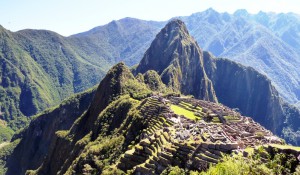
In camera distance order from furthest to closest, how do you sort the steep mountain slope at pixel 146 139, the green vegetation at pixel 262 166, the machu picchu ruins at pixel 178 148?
the steep mountain slope at pixel 146 139, the machu picchu ruins at pixel 178 148, the green vegetation at pixel 262 166

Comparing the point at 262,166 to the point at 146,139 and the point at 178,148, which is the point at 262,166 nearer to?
the point at 178,148

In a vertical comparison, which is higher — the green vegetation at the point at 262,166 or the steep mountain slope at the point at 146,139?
the green vegetation at the point at 262,166

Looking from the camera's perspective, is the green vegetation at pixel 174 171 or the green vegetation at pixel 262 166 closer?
the green vegetation at pixel 262 166

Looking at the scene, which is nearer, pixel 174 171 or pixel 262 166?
pixel 262 166

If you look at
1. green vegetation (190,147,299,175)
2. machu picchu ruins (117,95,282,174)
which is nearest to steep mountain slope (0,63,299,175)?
machu picchu ruins (117,95,282,174)

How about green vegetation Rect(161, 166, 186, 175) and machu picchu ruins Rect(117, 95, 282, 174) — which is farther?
machu picchu ruins Rect(117, 95, 282, 174)

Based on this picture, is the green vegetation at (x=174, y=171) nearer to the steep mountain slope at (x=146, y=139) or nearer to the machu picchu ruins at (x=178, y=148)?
the steep mountain slope at (x=146, y=139)

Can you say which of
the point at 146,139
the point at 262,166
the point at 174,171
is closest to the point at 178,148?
the point at 174,171

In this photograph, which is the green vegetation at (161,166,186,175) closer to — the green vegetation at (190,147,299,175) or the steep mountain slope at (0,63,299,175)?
the steep mountain slope at (0,63,299,175)

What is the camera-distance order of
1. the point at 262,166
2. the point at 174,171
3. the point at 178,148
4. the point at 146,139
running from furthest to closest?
the point at 146,139 < the point at 178,148 < the point at 174,171 < the point at 262,166

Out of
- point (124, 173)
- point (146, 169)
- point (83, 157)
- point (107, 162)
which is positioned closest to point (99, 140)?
point (83, 157)

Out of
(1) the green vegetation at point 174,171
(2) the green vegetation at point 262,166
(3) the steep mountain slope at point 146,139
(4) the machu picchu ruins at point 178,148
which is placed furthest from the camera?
(3) the steep mountain slope at point 146,139

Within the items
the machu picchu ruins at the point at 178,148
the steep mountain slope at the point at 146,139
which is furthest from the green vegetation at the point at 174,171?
the machu picchu ruins at the point at 178,148
